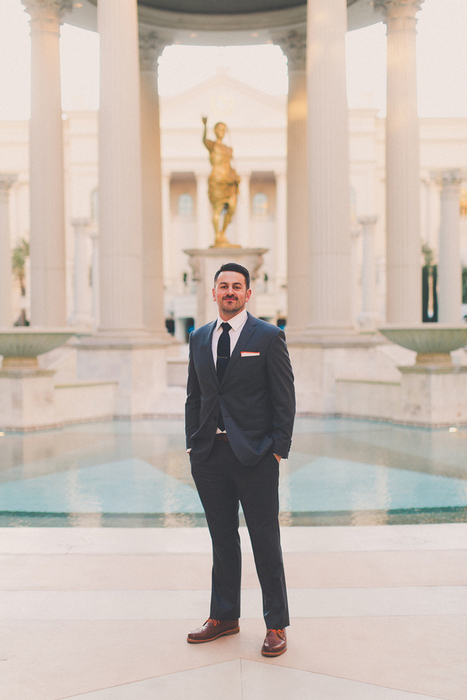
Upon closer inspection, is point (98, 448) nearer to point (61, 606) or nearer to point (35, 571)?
point (35, 571)

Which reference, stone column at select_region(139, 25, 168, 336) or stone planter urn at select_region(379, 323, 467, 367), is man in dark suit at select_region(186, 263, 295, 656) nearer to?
stone planter urn at select_region(379, 323, 467, 367)

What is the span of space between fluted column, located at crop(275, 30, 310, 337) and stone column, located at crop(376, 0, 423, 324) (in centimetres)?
459

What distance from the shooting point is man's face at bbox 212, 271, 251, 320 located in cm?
475

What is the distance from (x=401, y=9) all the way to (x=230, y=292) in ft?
74.0

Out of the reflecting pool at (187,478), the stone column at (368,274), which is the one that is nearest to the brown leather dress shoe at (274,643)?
the reflecting pool at (187,478)

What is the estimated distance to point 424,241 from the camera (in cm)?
8319

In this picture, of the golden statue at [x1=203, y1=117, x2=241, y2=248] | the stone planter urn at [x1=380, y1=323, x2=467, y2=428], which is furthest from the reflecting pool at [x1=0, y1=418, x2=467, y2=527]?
the golden statue at [x1=203, y1=117, x2=241, y2=248]

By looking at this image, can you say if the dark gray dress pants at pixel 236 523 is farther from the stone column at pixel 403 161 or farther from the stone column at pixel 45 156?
the stone column at pixel 45 156

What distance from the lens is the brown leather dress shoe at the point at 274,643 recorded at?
446 centimetres

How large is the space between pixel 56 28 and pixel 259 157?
213 feet

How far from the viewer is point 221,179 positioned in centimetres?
2497

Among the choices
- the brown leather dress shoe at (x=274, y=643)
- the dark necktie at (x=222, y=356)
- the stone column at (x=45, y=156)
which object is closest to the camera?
the brown leather dress shoe at (x=274, y=643)

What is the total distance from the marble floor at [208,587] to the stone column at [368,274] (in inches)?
1501

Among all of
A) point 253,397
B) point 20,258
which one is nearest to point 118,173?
point 253,397
